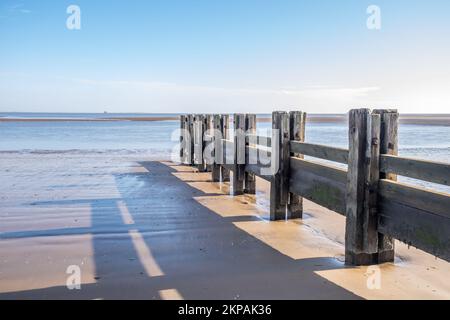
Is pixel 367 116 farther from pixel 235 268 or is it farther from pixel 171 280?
pixel 171 280

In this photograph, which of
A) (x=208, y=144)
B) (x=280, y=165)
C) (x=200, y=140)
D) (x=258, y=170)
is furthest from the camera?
(x=200, y=140)

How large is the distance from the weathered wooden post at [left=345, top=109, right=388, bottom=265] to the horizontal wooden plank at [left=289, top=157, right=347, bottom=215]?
1.48 ft

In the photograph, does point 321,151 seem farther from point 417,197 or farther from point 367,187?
point 417,197

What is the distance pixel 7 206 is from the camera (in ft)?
25.2

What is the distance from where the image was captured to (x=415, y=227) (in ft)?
13.6

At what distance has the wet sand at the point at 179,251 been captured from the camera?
4180 millimetres

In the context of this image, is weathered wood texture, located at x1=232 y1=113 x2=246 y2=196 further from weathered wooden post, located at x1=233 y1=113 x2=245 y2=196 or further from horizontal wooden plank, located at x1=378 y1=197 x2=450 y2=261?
horizontal wooden plank, located at x1=378 y1=197 x2=450 y2=261

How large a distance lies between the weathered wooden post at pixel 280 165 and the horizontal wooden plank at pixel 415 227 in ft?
7.67

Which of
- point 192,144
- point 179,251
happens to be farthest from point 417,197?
point 192,144

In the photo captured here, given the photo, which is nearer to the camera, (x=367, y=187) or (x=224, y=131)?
(x=367, y=187)

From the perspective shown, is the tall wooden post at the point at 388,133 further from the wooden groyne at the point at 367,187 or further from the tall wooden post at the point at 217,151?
the tall wooden post at the point at 217,151

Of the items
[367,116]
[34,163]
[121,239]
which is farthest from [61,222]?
[34,163]

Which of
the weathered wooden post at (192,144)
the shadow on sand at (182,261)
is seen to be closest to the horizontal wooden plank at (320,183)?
the shadow on sand at (182,261)

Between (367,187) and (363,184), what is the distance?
50 mm
